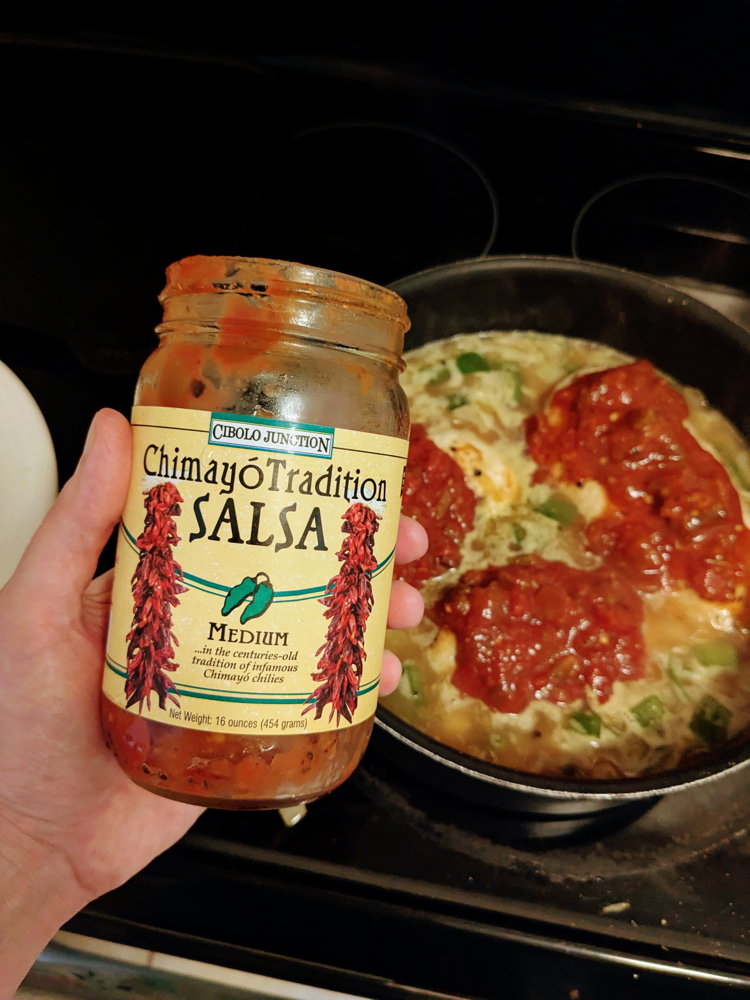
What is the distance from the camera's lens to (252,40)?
51.7 inches

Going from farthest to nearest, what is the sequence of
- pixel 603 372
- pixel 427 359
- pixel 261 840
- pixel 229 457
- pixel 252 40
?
1. pixel 427 359
2. pixel 603 372
3. pixel 252 40
4. pixel 261 840
5. pixel 229 457

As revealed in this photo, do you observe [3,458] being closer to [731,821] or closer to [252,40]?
[252,40]

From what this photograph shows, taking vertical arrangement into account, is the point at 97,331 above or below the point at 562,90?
below

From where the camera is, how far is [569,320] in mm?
1603

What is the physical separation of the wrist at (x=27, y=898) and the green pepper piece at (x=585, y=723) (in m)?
0.77

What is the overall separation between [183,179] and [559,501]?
3.13 ft

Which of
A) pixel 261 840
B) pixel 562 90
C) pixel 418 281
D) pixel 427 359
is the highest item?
pixel 562 90

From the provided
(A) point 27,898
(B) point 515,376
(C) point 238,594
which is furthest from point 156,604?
(B) point 515,376

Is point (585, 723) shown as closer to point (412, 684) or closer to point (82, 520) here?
point (412, 684)

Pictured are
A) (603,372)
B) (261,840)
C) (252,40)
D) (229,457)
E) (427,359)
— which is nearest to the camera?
(229,457)

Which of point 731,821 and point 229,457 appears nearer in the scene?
point 229,457

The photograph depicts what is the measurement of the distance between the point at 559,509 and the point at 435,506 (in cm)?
25

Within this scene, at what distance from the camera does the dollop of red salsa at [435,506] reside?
138cm

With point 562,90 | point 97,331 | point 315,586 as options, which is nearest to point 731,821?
point 315,586
